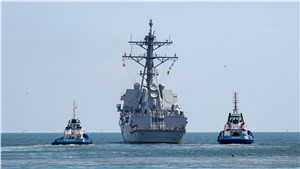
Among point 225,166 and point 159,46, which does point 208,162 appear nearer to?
point 225,166

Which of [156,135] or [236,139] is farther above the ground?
[156,135]

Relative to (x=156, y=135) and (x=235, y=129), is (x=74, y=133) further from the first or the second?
(x=235, y=129)

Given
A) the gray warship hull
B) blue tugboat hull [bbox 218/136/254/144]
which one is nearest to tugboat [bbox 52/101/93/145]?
the gray warship hull

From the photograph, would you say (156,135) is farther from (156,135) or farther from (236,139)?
(236,139)

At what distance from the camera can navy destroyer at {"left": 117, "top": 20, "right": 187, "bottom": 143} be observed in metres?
148

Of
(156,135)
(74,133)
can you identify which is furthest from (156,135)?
(74,133)

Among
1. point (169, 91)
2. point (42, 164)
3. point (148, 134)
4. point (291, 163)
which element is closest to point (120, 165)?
point (42, 164)

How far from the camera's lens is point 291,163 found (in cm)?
9569

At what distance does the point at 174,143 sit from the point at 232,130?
940 cm

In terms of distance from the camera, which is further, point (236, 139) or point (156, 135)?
point (236, 139)

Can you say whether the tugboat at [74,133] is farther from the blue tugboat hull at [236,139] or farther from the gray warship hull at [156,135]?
the blue tugboat hull at [236,139]

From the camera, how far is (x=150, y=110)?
151 m

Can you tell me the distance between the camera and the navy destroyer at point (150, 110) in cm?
14850

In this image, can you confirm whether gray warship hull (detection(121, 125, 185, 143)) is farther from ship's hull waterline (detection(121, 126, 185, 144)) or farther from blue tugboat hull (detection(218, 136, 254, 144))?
blue tugboat hull (detection(218, 136, 254, 144))
